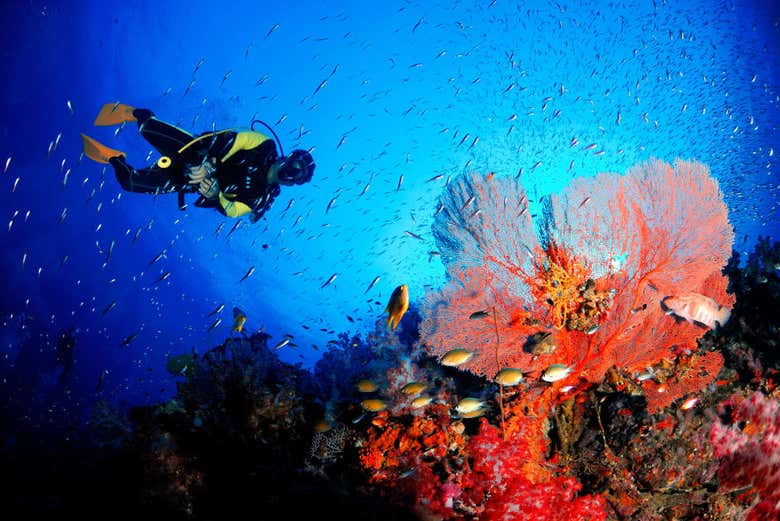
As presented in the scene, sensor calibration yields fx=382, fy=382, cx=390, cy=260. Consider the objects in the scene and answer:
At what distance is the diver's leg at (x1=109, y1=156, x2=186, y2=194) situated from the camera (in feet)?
18.7

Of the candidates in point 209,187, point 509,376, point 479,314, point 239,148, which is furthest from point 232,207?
point 509,376

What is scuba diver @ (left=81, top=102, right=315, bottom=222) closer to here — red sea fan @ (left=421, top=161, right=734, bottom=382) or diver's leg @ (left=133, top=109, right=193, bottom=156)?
diver's leg @ (left=133, top=109, right=193, bottom=156)

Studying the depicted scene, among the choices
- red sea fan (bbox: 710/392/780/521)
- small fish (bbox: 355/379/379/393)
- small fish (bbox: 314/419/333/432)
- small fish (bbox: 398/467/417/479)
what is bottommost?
red sea fan (bbox: 710/392/780/521)

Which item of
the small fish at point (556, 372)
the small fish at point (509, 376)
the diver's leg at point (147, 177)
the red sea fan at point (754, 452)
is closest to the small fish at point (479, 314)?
the small fish at point (509, 376)

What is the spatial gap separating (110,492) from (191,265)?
196 feet

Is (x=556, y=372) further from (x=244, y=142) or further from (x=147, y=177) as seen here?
(x=147, y=177)

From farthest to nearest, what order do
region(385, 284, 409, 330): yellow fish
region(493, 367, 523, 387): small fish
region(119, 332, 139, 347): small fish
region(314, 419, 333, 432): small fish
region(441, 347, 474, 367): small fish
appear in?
region(119, 332, 139, 347): small fish
region(314, 419, 333, 432): small fish
region(385, 284, 409, 330): yellow fish
region(441, 347, 474, 367): small fish
region(493, 367, 523, 387): small fish

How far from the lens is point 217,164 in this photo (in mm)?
6023

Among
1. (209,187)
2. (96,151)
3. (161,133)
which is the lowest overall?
(209,187)

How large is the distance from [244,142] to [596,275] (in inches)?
216

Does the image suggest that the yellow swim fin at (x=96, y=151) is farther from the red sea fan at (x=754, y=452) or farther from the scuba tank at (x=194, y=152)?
the red sea fan at (x=754, y=452)

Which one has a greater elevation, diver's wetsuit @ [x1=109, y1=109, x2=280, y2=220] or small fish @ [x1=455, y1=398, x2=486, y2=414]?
diver's wetsuit @ [x1=109, y1=109, x2=280, y2=220]

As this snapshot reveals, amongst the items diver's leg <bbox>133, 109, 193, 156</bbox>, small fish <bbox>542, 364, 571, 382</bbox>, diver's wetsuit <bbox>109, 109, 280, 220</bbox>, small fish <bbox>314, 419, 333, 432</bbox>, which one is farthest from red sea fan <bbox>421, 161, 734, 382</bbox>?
diver's leg <bbox>133, 109, 193, 156</bbox>

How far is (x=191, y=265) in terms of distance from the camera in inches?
2320
